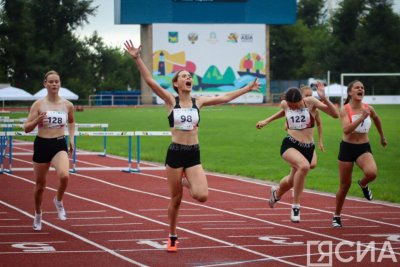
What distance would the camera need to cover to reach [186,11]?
96312mm

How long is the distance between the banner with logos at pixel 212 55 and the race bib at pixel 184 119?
→ 8220 cm

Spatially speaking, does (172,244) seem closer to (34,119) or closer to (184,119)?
(184,119)

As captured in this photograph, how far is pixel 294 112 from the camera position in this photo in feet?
47.5

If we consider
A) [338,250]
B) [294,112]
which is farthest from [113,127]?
[338,250]

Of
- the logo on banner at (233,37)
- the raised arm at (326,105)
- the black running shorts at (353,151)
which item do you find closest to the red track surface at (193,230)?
the black running shorts at (353,151)

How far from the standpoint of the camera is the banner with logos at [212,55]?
9562cm

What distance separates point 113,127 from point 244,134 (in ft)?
25.5

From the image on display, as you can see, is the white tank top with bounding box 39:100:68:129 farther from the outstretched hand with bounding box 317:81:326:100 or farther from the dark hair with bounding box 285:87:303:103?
the outstretched hand with bounding box 317:81:326:100

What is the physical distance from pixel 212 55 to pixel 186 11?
517 centimetres

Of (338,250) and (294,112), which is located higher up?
(294,112)

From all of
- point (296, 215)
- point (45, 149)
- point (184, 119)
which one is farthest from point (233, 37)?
point (184, 119)

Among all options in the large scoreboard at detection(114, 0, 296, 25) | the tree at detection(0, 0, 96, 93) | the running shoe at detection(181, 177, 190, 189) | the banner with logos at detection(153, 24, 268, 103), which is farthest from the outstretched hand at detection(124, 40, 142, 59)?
the large scoreboard at detection(114, 0, 296, 25)

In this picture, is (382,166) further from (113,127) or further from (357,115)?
(113,127)

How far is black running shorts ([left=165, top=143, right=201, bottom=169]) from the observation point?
11.6 meters
